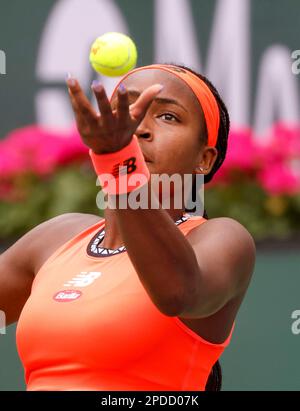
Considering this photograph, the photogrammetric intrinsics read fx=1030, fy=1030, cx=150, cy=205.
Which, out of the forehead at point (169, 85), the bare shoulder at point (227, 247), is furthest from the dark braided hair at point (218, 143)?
the bare shoulder at point (227, 247)

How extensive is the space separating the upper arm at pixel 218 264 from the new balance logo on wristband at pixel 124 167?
279 mm

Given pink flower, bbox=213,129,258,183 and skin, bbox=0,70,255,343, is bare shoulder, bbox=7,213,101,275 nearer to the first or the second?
skin, bbox=0,70,255,343

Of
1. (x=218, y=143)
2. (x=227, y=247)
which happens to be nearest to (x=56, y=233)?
(x=218, y=143)

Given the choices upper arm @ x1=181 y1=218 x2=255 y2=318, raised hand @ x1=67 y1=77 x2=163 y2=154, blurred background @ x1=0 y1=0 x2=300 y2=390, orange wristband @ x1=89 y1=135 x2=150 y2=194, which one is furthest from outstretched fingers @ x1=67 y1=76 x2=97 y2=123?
blurred background @ x1=0 y1=0 x2=300 y2=390

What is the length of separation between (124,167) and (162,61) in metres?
3.45

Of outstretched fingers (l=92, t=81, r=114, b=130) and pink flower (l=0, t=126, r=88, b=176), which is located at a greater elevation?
outstretched fingers (l=92, t=81, r=114, b=130)

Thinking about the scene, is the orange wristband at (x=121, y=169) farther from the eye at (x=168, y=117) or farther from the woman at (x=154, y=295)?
the eye at (x=168, y=117)

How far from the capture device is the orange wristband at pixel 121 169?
2.01 m

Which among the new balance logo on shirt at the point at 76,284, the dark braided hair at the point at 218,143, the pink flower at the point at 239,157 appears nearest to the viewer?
the new balance logo on shirt at the point at 76,284

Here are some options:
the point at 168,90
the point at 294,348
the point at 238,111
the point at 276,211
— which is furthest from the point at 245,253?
the point at 238,111

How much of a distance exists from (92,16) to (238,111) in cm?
93

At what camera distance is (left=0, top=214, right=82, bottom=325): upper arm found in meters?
2.80

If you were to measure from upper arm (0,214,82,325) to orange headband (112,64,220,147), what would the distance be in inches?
21.6

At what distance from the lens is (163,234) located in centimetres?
205
